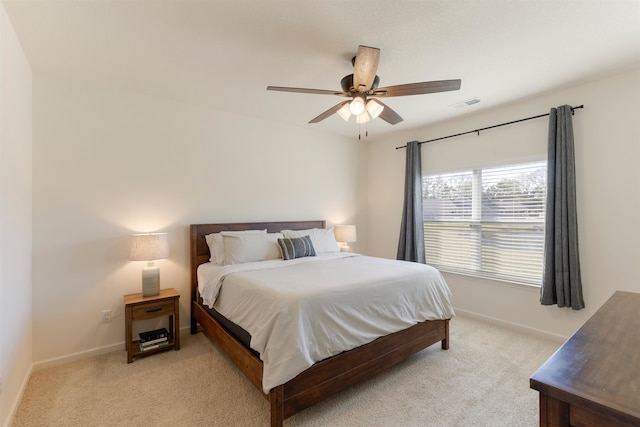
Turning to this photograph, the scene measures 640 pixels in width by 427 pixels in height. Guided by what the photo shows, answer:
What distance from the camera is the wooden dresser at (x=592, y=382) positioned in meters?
0.67

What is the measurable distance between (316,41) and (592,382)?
231 cm

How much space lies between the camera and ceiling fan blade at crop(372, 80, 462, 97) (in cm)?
198

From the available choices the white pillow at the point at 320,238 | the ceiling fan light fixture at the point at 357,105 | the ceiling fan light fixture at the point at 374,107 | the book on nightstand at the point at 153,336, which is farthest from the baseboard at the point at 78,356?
the ceiling fan light fixture at the point at 374,107

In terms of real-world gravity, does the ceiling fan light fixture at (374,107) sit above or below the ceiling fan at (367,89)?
below

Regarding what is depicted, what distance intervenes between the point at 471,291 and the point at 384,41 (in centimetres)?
321

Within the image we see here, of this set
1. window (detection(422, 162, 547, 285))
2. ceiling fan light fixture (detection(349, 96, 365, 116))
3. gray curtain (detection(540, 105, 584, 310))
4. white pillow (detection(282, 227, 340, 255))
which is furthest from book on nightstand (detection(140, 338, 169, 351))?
gray curtain (detection(540, 105, 584, 310))

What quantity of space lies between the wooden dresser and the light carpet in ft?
4.20

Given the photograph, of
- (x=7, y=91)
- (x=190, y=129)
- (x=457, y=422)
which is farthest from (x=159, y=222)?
(x=457, y=422)

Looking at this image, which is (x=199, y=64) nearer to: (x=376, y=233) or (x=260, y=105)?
(x=260, y=105)

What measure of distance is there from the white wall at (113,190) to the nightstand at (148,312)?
32 cm

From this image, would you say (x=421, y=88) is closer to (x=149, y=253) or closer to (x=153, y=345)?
(x=149, y=253)

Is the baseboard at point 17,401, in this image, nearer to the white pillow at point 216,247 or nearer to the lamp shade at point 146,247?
the lamp shade at point 146,247

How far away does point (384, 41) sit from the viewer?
212cm

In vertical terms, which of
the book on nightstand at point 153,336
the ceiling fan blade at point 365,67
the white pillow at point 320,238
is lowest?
the book on nightstand at point 153,336
